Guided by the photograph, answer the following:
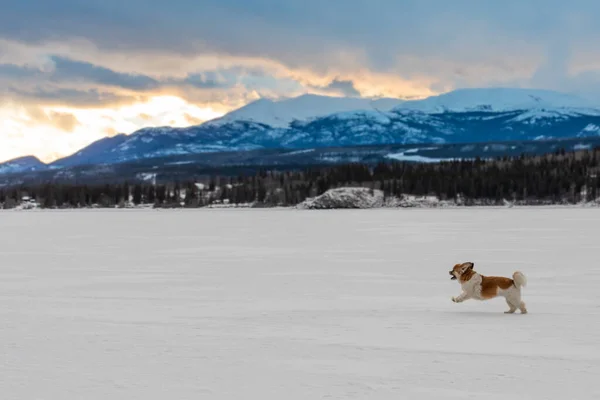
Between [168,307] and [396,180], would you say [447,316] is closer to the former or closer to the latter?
[168,307]

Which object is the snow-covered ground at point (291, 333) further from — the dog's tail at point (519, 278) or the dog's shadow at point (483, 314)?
the dog's tail at point (519, 278)

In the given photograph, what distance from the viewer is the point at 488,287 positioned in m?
17.8

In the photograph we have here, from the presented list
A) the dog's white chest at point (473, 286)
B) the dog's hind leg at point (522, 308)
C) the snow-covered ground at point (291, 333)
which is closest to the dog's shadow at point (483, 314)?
the snow-covered ground at point (291, 333)

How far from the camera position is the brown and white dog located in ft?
57.5

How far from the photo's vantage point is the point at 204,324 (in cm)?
1662

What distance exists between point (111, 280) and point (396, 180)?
173m

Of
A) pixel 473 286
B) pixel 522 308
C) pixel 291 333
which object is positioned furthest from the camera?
pixel 473 286

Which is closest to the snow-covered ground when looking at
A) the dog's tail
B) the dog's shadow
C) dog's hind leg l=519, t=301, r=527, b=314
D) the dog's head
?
the dog's shadow

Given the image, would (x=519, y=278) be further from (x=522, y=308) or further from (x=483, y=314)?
(x=483, y=314)

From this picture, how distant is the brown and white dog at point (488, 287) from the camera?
17.5 meters

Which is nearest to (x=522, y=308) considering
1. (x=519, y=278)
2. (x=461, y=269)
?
(x=519, y=278)

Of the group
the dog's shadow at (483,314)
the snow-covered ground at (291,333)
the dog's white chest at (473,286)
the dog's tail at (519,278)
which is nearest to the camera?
the snow-covered ground at (291,333)

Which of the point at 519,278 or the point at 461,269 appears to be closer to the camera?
the point at 519,278

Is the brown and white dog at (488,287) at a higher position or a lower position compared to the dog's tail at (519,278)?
lower
